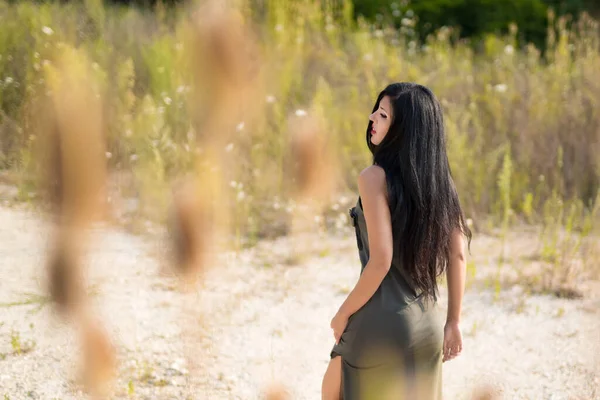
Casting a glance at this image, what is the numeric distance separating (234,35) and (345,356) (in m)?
1.20

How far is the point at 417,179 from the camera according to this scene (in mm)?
1679

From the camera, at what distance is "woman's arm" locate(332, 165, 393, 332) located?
5.36ft

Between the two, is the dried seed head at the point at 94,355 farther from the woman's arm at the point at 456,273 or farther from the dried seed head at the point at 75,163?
the woman's arm at the point at 456,273

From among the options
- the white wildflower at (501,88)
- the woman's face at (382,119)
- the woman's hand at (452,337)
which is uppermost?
the white wildflower at (501,88)

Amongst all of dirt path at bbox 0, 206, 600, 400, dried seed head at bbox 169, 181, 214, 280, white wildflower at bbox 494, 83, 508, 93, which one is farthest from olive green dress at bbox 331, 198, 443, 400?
white wildflower at bbox 494, 83, 508, 93

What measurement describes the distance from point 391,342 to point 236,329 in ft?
5.11

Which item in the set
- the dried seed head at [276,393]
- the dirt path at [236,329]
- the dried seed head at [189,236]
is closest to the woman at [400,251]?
the dried seed head at [189,236]

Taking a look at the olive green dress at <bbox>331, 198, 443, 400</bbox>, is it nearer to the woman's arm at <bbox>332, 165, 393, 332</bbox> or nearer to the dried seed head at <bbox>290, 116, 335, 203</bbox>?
the woman's arm at <bbox>332, 165, 393, 332</bbox>

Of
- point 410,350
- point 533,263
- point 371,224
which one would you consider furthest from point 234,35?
point 533,263

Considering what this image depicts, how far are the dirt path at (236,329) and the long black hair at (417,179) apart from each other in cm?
117

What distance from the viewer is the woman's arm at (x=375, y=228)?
1635 millimetres

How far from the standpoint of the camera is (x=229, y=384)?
273cm

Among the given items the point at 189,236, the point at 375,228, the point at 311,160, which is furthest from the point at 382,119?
the point at 311,160

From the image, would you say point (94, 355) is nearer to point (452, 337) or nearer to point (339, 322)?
point (339, 322)
